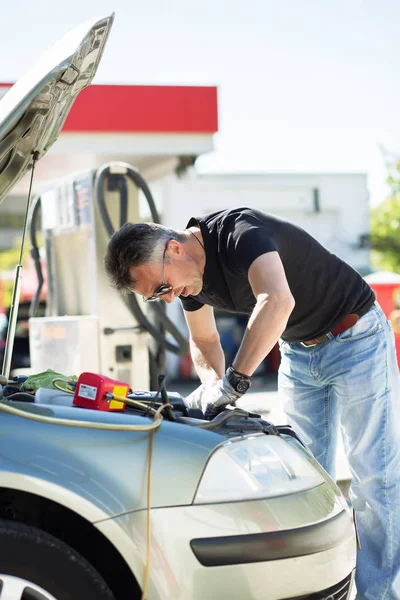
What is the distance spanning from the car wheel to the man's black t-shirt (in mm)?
1252

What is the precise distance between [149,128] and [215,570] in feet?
33.5

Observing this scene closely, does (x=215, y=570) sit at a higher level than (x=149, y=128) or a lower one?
lower

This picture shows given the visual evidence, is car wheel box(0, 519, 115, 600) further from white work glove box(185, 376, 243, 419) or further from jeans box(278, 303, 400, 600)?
jeans box(278, 303, 400, 600)

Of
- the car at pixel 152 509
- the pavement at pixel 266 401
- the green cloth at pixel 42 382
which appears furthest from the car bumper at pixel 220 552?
the pavement at pixel 266 401

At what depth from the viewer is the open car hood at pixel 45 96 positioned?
2459 millimetres

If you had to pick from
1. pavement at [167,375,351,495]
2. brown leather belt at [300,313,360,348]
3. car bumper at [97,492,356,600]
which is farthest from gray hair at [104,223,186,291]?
pavement at [167,375,351,495]

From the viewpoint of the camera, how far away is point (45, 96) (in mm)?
2697

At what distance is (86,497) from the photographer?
83.7 inches

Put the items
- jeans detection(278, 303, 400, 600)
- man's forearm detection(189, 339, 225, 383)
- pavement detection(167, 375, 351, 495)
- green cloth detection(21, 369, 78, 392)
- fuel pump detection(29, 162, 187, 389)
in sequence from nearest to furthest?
green cloth detection(21, 369, 78, 392) → jeans detection(278, 303, 400, 600) → man's forearm detection(189, 339, 225, 383) → pavement detection(167, 375, 351, 495) → fuel pump detection(29, 162, 187, 389)

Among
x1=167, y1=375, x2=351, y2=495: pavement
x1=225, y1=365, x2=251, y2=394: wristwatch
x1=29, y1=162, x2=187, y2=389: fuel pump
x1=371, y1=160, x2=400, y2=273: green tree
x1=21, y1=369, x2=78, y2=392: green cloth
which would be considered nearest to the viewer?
x1=225, y1=365, x2=251, y2=394: wristwatch

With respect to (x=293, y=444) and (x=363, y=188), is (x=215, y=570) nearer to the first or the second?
(x=293, y=444)

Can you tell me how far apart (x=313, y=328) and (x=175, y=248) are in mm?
731

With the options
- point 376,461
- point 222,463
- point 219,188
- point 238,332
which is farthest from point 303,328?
point 219,188

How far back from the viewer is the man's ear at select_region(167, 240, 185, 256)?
9.80 feet
